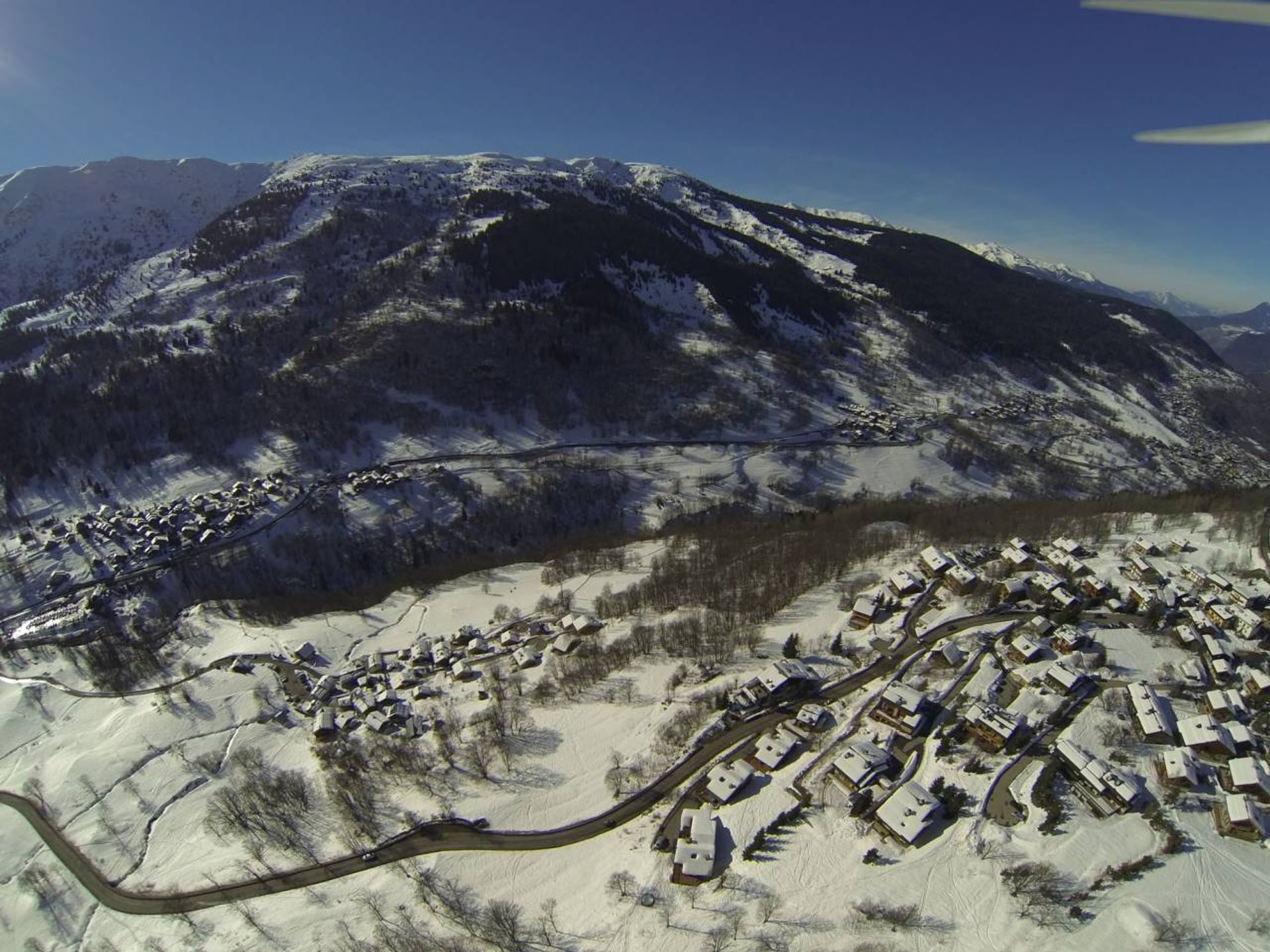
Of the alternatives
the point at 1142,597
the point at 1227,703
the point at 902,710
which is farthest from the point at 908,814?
the point at 1142,597

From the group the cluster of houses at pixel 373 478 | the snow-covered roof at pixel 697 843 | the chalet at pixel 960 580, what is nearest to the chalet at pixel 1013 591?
the chalet at pixel 960 580

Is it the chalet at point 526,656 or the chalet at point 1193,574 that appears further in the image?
the chalet at point 526,656

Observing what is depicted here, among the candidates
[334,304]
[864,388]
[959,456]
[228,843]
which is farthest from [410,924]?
[334,304]

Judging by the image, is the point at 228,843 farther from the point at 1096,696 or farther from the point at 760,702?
the point at 1096,696

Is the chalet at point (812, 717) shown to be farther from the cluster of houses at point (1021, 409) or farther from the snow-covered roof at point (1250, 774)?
the cluster of houses at point (1021, 409)

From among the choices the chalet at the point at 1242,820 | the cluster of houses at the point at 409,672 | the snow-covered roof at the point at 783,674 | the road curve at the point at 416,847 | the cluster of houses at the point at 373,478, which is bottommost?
the road curve at the point at 416,847

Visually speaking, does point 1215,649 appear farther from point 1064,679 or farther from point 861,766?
point 861,766
